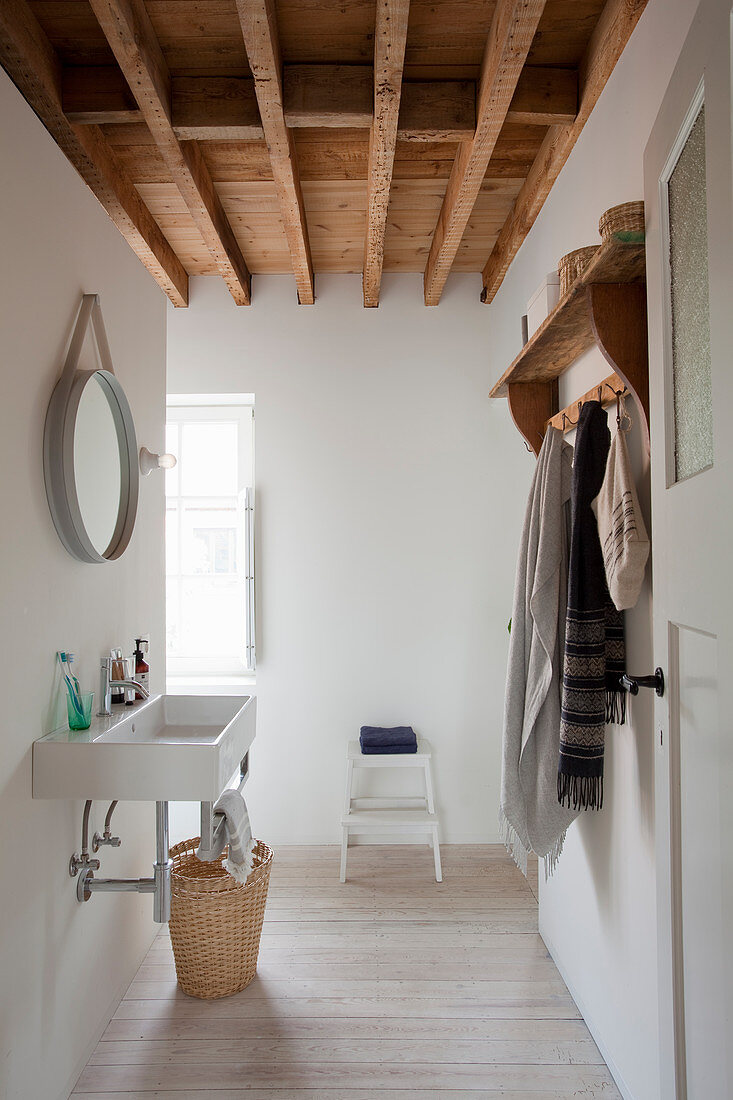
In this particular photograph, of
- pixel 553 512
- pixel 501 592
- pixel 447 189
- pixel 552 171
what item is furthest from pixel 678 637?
pixel 501 592

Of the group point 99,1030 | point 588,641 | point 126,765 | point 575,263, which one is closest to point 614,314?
point 575,263

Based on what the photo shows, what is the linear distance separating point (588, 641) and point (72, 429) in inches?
50.2

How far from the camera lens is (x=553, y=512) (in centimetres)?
198

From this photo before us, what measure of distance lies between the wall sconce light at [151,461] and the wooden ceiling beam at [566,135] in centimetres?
144

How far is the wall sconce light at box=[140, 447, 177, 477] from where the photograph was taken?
2369 mm

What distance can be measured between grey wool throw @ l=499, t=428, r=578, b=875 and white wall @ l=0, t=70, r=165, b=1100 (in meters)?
1.13

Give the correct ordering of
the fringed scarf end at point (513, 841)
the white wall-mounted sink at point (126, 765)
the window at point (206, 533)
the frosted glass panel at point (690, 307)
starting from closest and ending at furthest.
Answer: the frosted glass panel at point (690, 307) → the white wall-mounted sink at point (126, 765) → the fringed scarf end at point (513, 841) → the window at point (206, 533)

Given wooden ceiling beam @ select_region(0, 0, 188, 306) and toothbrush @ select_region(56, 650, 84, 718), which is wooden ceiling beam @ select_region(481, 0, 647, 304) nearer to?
wooden ceiling beam @ select_region(0, 0, 188, 306)

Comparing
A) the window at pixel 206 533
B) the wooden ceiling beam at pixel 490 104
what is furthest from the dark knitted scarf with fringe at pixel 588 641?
the window at pixel 206 533

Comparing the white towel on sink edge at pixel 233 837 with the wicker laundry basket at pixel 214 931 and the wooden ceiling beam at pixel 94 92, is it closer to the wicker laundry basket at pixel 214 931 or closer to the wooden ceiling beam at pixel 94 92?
the wicker laundry basket at pixel 214 931

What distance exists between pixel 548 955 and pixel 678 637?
175 centimetres

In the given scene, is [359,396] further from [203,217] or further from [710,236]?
[710,236]

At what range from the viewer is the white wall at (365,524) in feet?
11.1

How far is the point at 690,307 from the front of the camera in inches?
43.3
